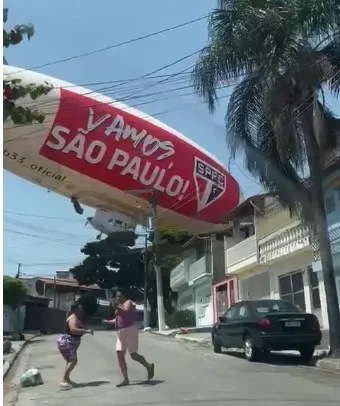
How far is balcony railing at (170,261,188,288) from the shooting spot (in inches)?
1907

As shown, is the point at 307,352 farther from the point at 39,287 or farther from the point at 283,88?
the point at 39,287

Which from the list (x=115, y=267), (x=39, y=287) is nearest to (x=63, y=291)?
(x=39, y=287)

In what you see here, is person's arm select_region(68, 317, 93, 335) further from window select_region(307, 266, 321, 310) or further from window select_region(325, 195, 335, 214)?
window select_region(307, 266, 321, 310)

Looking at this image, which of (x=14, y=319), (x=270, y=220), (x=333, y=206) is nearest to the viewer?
(x=333, y=206)


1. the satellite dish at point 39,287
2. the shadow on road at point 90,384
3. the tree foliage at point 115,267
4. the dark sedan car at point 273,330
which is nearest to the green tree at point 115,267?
the tree foliage at point 115,267

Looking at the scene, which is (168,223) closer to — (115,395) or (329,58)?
(329,58)

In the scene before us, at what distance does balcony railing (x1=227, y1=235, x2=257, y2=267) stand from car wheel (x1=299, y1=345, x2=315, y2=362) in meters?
15.1

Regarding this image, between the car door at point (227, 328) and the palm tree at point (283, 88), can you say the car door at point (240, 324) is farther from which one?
the palm tree at point (283, 88)

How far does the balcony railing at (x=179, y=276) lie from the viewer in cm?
4843

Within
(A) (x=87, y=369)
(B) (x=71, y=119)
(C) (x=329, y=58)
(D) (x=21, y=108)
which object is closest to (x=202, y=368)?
(A) (x=87, y=369)

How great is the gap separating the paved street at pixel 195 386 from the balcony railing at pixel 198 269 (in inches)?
1045

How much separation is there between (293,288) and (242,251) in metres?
4.97

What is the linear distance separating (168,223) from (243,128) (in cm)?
1405

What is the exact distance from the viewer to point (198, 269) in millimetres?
44188
